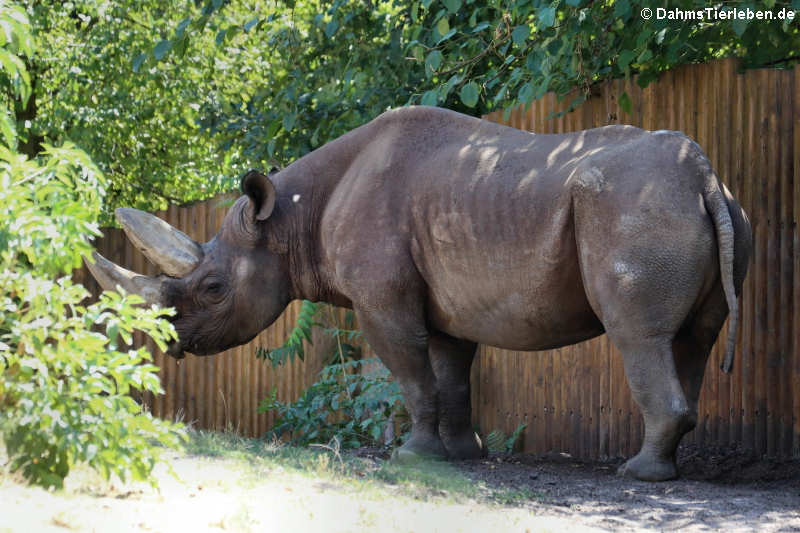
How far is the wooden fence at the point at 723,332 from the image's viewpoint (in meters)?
7.28

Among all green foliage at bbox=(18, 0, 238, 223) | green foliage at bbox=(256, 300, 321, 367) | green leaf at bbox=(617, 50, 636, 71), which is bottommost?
green foliage at bbox=(256, 300, 321, 367)

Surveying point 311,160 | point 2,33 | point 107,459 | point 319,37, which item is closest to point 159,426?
point 107,459

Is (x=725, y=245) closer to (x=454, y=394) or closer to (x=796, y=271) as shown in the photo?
(x=796, y=271)

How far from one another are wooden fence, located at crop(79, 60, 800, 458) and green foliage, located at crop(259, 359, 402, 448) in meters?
0.82

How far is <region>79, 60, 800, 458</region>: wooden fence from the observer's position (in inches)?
287

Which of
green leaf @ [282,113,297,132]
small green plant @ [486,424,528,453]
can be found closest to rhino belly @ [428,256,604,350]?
small green plant @ [486,424,528,453]

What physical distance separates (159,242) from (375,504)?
10.7 ft

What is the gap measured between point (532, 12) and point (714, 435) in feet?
10.2

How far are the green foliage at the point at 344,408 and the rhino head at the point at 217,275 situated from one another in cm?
198

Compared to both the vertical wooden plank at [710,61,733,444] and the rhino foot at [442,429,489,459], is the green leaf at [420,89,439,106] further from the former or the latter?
the rhino foot at [442,429,489,459]

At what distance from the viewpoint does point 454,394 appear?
755 cm

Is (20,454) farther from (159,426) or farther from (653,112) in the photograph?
(653,112)

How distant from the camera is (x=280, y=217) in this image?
25.1ft

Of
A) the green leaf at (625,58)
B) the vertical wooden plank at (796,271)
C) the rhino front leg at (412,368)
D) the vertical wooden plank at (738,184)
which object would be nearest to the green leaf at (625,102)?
the green leaf at (625,58)
